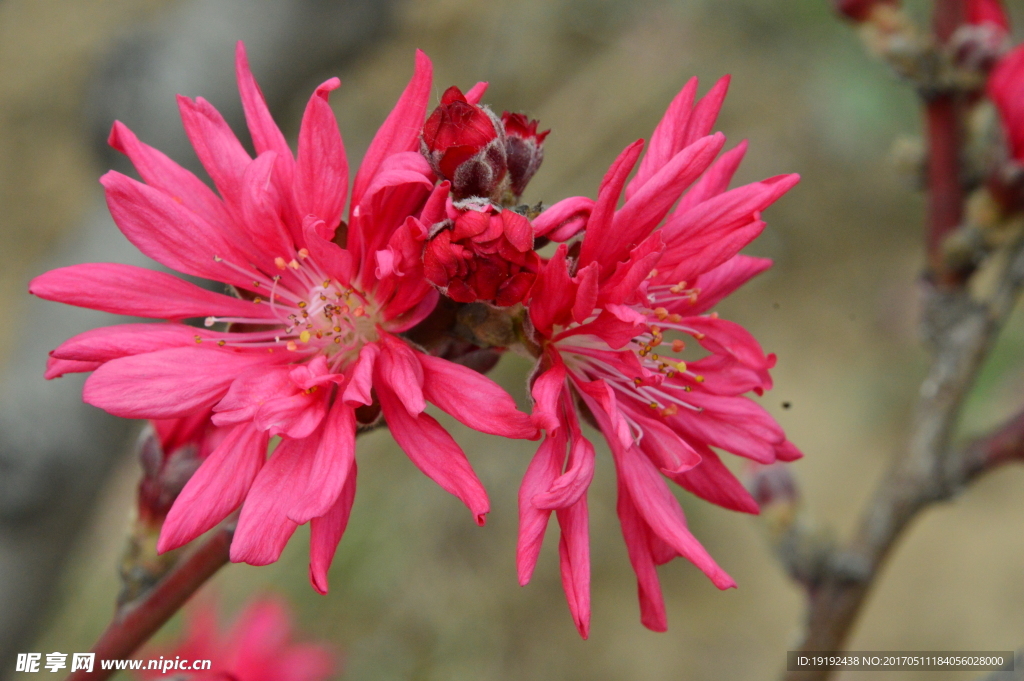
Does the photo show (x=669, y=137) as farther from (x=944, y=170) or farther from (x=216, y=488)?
(x=944, y=170)

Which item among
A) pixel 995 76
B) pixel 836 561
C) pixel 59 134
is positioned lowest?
pixel 836 561

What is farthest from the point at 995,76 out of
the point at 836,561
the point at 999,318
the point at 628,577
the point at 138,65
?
the point at 628,577

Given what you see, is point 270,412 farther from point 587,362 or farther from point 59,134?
point 59,134

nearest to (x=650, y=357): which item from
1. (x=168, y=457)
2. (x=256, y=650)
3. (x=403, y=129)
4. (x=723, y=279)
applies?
(x=723, y=279)

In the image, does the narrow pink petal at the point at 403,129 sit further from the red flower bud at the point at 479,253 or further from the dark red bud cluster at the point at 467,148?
the red flower bud at the point at 479,253

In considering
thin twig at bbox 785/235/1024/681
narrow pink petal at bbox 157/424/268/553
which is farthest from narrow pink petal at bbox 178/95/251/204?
thin twig at bbox 785/235/1024/681

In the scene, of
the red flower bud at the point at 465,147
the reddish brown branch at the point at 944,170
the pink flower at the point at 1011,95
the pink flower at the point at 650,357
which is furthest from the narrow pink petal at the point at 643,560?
A: the pink flower at the point at 1011,95
